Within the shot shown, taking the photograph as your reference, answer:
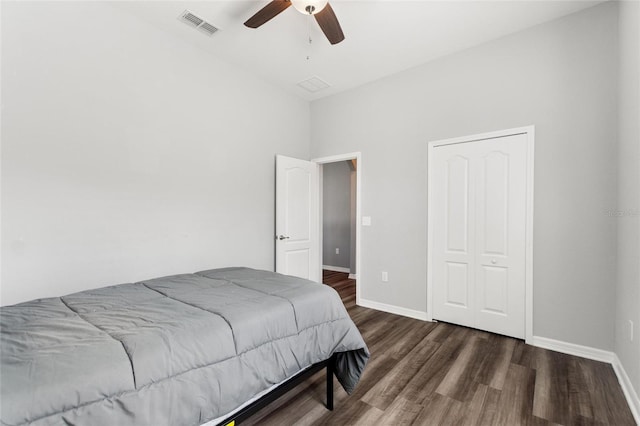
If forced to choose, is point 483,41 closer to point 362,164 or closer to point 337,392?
point 362,164

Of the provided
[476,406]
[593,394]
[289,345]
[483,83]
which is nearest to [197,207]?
[289,345]

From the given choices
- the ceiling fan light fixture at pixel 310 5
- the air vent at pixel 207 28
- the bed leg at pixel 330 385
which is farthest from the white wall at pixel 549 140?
the air vent at pixel 207 28

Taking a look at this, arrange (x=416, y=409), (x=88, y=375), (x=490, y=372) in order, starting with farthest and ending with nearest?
(x=490, y=372) < (x=416, y=409) < (x=88, y=375)

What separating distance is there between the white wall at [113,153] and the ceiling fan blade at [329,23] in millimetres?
1578

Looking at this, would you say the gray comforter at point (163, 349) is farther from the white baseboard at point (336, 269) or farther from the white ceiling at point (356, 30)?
the white baseboard at point (336, 269)

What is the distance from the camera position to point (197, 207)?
10.1 ft

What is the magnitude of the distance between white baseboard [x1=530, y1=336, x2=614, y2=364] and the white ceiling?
2930 mm

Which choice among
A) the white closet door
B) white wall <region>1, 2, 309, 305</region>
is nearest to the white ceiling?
white wall <region>1, 2, 309, 305</region>

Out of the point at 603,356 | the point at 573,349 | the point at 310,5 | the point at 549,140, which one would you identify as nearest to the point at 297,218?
the point at 310,5

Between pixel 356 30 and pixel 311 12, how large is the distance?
0.87m

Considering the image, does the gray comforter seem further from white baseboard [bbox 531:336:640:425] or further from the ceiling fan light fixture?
the ceiling fan light fixture

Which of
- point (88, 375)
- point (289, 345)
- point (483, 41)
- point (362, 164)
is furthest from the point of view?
point (362, 164)

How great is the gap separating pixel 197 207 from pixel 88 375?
2.31 m

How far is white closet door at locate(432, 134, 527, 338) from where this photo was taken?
281 cm
